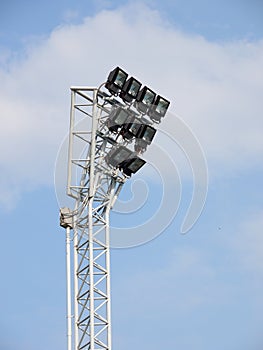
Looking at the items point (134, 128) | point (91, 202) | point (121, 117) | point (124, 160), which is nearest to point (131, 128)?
point (134, 128)

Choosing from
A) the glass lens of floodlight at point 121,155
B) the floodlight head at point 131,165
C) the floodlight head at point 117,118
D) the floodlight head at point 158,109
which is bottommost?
the floodlight head at point 131,165

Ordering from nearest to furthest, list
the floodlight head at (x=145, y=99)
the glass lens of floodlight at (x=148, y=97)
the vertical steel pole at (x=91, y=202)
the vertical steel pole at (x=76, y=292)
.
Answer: the vertical steel pole at (x=91, y=202) → the vertical steel pole at (x=76, y=292) → the floodlight head at (x=145, y=99) → the glass lens of floodlight at (x=148, y=97)

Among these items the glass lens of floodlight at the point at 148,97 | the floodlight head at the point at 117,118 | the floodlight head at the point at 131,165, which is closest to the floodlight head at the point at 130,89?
the glass lens of floodlight at the point at 148,97

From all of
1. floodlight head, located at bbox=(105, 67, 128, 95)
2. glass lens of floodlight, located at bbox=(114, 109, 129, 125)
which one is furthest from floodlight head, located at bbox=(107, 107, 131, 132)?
floodlight head, located at bbox=(105, 67, 128, 95)

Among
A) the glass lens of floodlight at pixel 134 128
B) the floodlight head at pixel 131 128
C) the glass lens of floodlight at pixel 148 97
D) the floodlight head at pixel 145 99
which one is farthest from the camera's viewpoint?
the glass lens of floodlight at pixel 148 97

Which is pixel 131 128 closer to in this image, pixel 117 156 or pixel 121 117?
pixel 121 117

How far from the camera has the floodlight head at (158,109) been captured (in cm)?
4997

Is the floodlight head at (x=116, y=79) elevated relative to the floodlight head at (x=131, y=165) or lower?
elevated

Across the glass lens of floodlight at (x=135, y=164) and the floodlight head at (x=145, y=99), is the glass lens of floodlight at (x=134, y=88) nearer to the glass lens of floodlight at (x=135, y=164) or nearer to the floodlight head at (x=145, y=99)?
the floodlight head at (x=145, y=99)

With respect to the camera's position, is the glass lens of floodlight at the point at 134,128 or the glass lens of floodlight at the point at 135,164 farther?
the glass lens of floodlight at the point at 134,128

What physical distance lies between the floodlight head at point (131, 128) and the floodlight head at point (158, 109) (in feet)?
2.66

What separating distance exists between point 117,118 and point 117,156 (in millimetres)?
1503

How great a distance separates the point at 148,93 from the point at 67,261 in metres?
7.43

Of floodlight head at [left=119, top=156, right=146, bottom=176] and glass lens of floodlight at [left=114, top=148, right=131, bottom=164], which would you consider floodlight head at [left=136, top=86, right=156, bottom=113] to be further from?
floodlight head at [left=119, top=156, right=146, bottom=176]
